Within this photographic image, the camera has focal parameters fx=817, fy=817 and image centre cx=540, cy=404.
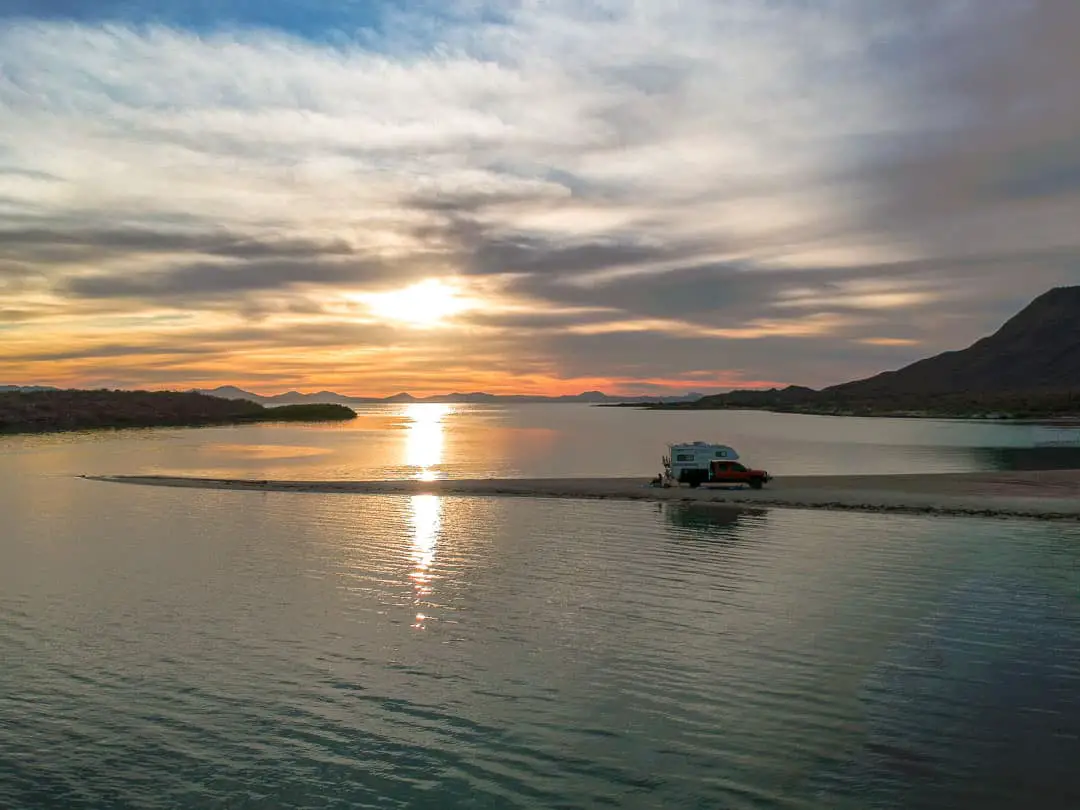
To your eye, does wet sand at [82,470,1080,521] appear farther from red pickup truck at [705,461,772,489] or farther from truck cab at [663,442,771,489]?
truck cab at [663,442,771,489]

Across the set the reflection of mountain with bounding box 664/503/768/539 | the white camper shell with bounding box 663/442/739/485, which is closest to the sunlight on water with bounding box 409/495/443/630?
the reflection of mountain with bounding box 664/503/768/539

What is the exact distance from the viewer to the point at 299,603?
27938 mm

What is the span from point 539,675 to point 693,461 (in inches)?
1908

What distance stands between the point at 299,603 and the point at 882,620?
19.1 meters

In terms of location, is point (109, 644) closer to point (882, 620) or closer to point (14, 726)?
point (14, 726)

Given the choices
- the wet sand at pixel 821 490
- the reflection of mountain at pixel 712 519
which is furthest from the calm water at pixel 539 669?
the wet sand at pixel 821 490

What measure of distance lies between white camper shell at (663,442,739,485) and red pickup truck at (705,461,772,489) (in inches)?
21.6

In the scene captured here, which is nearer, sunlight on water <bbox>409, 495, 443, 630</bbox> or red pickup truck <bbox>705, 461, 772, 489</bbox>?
sunlight on water <bbox>409, 495, 443, 630</bbox>

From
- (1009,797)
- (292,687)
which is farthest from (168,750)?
(1009,797)

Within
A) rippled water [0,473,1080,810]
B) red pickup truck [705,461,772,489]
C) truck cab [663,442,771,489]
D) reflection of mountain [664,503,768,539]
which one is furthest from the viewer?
truck cab [663,442,771,489]

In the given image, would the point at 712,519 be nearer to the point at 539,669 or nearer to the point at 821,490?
the point at 821,490

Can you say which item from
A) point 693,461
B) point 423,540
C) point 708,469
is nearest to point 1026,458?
point 708,469

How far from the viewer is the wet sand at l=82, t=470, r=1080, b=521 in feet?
175

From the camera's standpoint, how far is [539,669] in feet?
68.4
